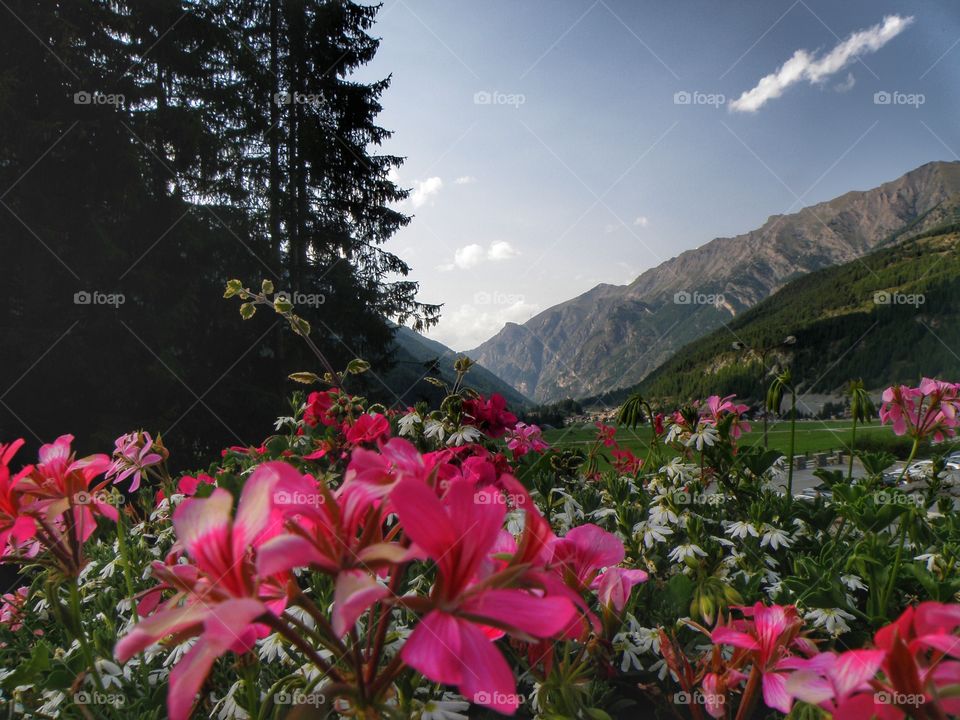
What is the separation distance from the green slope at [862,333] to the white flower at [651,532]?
110 metres

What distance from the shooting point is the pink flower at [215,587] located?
52 cm

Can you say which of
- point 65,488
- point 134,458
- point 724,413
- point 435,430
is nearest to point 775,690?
point 65,488

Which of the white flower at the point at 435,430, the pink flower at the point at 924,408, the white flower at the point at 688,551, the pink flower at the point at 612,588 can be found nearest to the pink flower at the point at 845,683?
the pink flower at the point at 612,588

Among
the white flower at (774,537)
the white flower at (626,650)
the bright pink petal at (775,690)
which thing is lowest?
the white flower at (626,650)

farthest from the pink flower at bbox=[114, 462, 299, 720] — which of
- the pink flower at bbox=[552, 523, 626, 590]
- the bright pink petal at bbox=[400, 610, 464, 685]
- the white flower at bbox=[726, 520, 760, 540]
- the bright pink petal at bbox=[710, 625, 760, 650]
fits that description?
the white flower at bbox=[726, 520, 760, 540]

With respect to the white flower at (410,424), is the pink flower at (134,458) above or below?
below

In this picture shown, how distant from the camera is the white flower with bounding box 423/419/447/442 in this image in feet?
8.42

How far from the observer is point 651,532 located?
2215 millimetres

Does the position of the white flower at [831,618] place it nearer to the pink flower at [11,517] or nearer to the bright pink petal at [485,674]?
the bright pink petal at [485,674]

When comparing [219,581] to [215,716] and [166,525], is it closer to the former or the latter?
[215,716]

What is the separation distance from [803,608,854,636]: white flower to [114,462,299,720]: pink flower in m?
1.76

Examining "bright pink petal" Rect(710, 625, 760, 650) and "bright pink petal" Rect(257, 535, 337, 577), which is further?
"bright pink petal" Rect(710, 625, 760, 650)

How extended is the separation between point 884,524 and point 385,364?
577 inches

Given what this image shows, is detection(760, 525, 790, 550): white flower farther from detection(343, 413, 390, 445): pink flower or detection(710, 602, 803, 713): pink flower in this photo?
detection(343, 413, 390, 445): pink flower
